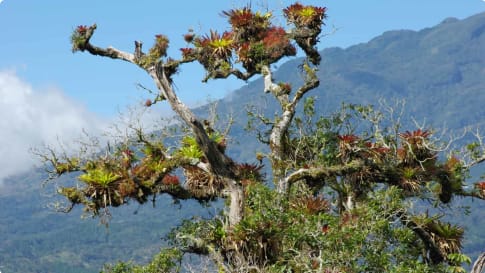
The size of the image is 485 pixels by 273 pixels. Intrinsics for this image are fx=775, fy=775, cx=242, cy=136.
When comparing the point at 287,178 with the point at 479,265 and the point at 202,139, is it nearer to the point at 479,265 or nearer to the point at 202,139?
the point at 202,139

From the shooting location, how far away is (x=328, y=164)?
17.7 m

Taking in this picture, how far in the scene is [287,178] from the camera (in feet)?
54.2

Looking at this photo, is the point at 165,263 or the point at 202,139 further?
the point at 165,263

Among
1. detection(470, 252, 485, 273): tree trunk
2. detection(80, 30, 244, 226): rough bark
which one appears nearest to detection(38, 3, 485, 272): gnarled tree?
detection(80, 30, 244, 226): rough bark

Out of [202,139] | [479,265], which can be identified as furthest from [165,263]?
[479,265]

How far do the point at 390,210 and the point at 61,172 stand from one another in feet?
23.0

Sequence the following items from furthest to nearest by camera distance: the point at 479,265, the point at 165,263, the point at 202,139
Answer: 1. the point at 165,263
2. the point at 202,139
3. the point at 479,265

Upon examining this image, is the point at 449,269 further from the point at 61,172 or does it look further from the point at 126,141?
the point at 61,172

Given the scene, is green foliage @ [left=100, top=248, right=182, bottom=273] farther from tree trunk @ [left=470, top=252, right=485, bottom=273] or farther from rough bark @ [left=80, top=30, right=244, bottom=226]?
tree trunk @ [left=470, top=252, right=485, bottom=273]

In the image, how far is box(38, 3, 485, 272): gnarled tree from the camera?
14188 mm

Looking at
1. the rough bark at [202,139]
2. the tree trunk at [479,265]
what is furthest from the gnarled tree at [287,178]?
the tree trunk at [479,265]

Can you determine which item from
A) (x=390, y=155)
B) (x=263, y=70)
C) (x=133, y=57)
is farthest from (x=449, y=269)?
(x=133, y=57)

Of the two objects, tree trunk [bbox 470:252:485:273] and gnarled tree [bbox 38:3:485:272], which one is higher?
gnarled tree [bbox 38:3:485:272]

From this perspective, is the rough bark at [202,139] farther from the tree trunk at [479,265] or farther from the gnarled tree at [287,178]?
the tree trunk at [479,265]
